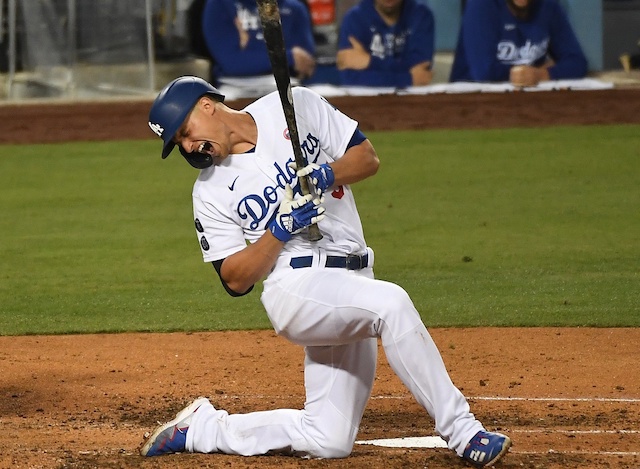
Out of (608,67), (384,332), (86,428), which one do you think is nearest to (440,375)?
(384,332)

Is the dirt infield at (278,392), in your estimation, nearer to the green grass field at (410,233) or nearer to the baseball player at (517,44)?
the green grass field at (410,233)

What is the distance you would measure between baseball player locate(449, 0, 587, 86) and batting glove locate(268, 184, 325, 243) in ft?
26.0

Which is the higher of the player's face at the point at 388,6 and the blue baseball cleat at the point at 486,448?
the player's face at the point at 388,6

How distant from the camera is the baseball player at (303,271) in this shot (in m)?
3.85

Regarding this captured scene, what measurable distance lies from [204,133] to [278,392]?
1630 millimetres

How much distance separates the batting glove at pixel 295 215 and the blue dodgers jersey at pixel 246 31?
7.89 m

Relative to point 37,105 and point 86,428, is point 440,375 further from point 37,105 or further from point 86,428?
point 37,105

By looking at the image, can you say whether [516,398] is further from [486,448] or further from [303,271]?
[303,271]

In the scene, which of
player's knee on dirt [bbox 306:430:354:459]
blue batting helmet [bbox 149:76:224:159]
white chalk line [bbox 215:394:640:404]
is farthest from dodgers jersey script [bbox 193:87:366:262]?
white chalk line [bbox 215:394:640:404]

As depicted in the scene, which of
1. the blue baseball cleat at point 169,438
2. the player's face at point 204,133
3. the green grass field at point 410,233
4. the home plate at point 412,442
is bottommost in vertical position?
the green grass field at point 410,233

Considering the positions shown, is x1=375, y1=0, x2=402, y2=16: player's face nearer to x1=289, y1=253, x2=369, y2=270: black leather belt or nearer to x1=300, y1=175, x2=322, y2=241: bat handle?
x1=289, y1=253, x2=369, y2=270: black leather belt

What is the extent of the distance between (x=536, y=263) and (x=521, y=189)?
2281 mm

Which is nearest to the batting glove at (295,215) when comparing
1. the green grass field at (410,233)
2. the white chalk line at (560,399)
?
the white chalk line at (560,399)

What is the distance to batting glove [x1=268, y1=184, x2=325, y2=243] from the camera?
388 cm
